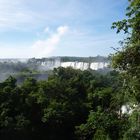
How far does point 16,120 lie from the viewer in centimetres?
2319

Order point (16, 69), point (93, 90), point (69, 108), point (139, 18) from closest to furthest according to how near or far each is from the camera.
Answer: point (139, 18), point (69, 108), point (93, 90), point (16, 69)

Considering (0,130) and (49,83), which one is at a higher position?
(49,83)

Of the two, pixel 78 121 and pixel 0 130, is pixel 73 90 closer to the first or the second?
pixel 78 121

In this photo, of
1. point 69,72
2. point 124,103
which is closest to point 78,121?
point 69,72

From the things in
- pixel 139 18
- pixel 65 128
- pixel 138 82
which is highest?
pixel 139 18

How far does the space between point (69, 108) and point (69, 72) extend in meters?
11.8

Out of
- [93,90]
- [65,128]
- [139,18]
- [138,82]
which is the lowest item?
[65,128]

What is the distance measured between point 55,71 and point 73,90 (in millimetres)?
9536

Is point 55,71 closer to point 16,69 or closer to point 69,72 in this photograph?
point 69,72

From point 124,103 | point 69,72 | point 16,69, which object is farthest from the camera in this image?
point 16,69

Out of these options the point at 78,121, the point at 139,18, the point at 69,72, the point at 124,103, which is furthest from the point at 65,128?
the point at 139,18

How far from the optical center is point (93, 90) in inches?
1157

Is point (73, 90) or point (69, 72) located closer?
point (73, 90)

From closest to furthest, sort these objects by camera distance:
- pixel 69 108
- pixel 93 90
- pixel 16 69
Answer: pixel 69 108
pixel 93 90
pixel 16 69
